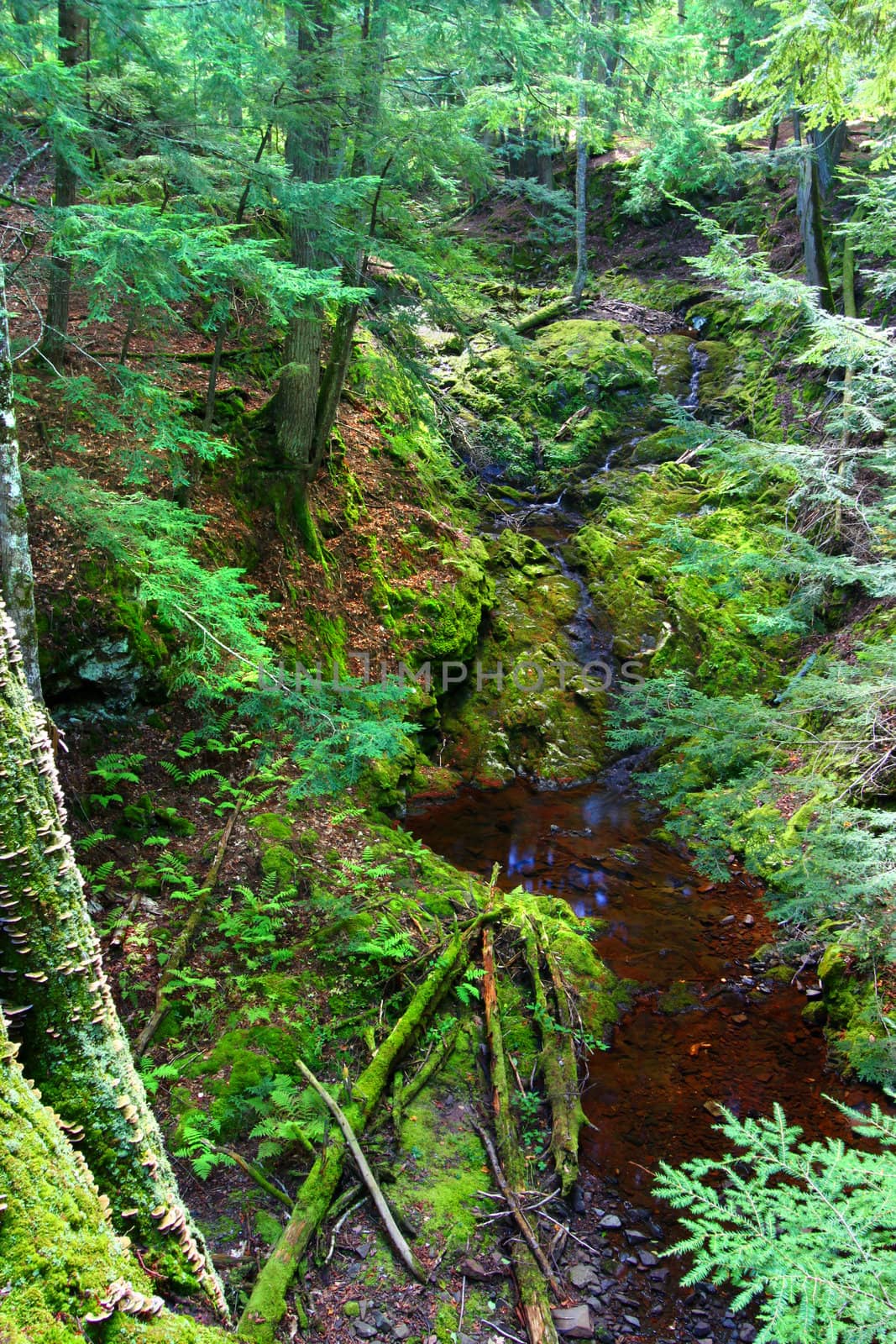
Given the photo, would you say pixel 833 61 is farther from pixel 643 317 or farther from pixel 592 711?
pixel 643 317

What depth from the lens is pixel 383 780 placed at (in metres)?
8.70

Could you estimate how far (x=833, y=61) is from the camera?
5477 mm

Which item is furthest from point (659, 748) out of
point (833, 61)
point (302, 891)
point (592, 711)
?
point (833, 61)

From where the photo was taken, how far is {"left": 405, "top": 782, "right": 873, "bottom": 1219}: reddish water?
17.2 ft

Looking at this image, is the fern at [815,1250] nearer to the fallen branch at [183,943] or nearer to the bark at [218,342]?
the fallen branch at [183,943]

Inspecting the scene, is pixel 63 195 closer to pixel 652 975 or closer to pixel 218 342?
pixel 218 342

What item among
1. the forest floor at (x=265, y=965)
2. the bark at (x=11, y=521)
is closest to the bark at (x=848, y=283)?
the forest floor at (x=265, y=965)

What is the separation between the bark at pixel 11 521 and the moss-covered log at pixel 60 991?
1.95 metres

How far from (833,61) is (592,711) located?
815 centimetres

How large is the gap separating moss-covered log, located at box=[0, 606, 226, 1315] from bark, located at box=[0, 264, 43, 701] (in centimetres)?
195

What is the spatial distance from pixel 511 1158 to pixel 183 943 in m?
2.61

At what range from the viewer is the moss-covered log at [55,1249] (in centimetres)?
153

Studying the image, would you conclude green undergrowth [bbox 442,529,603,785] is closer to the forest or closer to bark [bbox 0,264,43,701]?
the forest

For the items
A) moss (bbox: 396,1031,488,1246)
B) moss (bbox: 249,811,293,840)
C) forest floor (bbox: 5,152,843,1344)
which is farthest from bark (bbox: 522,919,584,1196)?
moss (bbox: 249,811,293,840)
